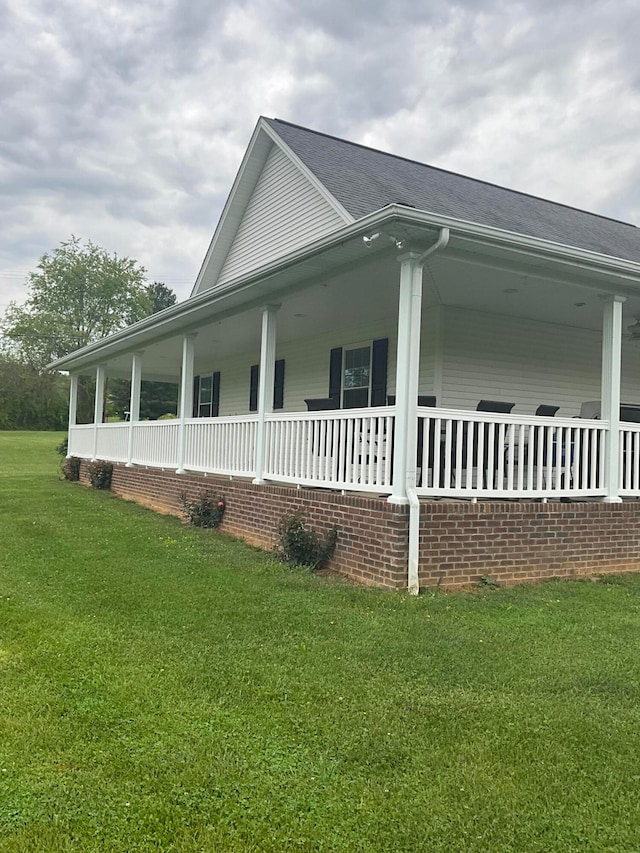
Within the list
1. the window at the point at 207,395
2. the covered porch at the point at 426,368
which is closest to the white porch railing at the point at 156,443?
the covered porch at the point at 426,368

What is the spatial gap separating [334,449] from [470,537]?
5.33ft

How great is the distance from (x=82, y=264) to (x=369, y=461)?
176 feet

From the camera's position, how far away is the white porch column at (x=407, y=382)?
19.3ft

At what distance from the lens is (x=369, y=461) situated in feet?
20.7

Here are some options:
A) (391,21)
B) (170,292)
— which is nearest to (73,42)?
(391,21)

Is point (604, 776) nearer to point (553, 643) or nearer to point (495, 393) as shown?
point (553, 643)

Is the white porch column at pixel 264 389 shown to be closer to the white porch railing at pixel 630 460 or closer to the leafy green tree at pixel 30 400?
the white porch railing at pixel 630 460

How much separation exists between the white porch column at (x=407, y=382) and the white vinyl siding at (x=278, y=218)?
188 inches

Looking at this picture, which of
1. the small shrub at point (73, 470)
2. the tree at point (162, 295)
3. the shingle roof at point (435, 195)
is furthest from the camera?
the tree at point (162, 295)

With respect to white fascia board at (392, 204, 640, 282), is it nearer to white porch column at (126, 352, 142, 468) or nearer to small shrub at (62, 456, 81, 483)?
white porch column at (126, 352, 142, 468)

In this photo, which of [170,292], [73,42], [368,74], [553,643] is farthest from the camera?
[170,292]

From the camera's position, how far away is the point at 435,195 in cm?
1109

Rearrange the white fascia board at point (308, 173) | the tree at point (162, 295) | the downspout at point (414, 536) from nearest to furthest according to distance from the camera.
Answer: the downspout at point (414, 536) < the white fascia board at point (308, 173) < the tree at point (162, 295)

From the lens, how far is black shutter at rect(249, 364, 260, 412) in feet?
46.1
